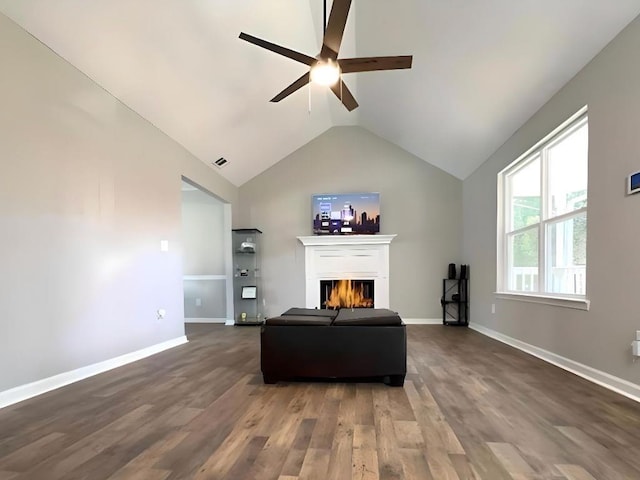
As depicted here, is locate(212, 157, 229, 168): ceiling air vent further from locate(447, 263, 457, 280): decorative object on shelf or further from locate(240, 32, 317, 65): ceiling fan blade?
locate(447, 263, 457, 280): decorative object on shelf

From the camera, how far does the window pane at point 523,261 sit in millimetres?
4063

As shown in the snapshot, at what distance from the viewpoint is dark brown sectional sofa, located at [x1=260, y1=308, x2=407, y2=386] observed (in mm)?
2803

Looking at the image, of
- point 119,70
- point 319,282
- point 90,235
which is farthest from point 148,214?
point 319,282

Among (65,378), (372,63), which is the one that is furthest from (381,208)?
(65,378)

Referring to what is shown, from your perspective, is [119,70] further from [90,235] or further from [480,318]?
[480,318]

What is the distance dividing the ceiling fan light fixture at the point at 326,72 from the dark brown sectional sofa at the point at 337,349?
1.98m

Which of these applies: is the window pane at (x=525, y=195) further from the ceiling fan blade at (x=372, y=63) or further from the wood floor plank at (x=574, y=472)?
the wood floor plank at (x=574, y=472)

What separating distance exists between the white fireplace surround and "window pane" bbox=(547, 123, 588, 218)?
286 centimetres

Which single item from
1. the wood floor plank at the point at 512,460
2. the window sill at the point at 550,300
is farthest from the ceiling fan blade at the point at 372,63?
the wood floor plank at the point at 512,460

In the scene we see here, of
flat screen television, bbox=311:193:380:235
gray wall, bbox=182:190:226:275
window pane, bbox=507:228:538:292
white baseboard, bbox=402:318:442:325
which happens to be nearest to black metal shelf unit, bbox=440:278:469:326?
white baseboard, bbox=402:318:442:325

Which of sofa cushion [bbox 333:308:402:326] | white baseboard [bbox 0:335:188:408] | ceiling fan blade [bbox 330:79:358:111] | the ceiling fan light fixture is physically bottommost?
white baseboard [bbox 0:335:188:408]

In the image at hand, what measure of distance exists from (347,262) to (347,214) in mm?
851

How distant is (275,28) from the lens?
12.1 feet

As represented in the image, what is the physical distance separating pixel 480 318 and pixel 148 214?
4839 mm
